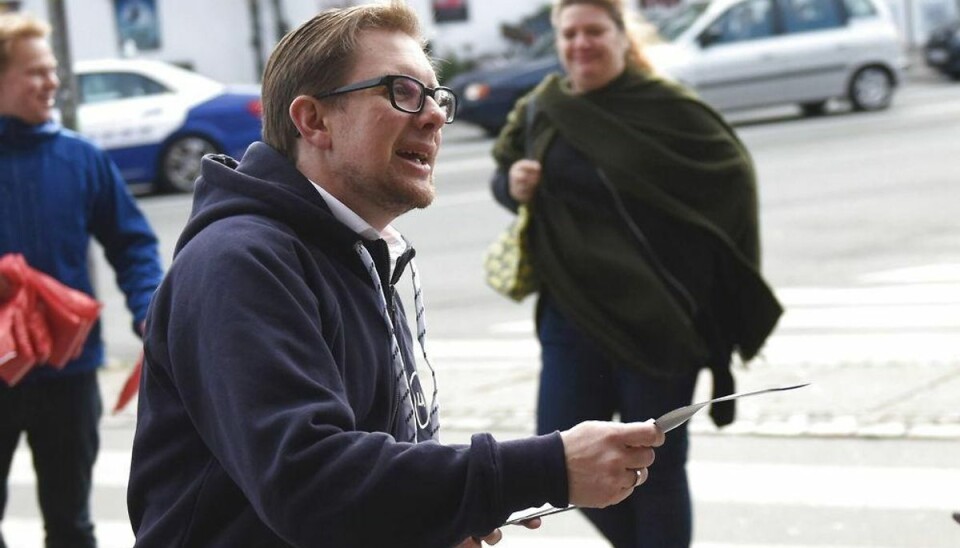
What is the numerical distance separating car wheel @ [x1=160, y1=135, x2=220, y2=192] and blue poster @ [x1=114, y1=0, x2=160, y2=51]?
46.1 ft

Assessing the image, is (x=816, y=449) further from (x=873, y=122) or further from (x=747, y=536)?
(x=873, y=122)

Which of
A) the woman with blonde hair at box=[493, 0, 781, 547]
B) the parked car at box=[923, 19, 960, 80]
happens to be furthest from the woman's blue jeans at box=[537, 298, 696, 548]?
the parked car at box=[923, 19, 960, 80]

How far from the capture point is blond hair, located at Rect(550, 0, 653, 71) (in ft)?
16.1

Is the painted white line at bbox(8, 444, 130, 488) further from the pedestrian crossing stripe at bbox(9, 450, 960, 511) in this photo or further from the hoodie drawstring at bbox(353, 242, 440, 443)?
the hoodie drawstring at bbox(353, 242, 440, 443)

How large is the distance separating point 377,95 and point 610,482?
0.68m

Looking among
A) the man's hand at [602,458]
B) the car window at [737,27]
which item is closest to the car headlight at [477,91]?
the car window at [737,27]

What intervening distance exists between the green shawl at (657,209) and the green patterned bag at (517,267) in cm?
4

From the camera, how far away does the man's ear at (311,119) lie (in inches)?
97.4

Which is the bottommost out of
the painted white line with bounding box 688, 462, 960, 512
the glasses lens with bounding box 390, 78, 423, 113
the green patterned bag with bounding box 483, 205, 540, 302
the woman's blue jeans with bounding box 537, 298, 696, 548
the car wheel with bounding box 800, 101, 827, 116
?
the car wheel with bounding box 800, 101, 827, 116

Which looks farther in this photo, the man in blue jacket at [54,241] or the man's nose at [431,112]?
the man in blue jacket at [54,241]

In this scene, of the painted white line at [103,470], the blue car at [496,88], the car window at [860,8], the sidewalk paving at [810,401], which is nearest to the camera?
the sidewalk paving at [810,401]

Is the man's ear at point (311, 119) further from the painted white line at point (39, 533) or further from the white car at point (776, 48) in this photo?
the white car at point (776, 48)

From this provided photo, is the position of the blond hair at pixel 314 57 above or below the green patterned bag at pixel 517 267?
above

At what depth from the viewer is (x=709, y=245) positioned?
4.79 m
